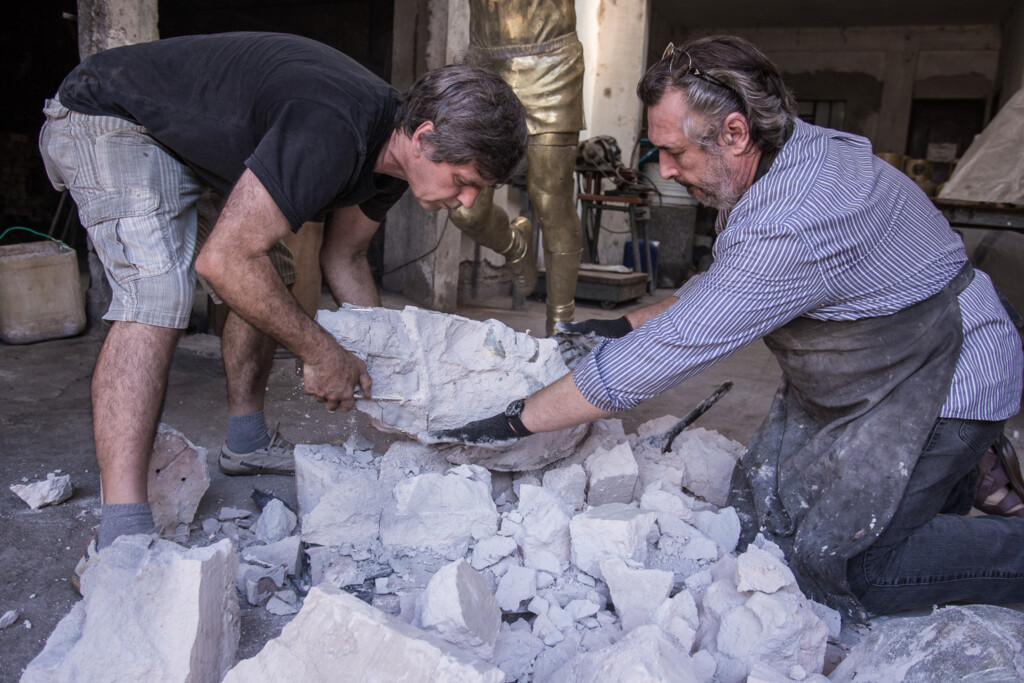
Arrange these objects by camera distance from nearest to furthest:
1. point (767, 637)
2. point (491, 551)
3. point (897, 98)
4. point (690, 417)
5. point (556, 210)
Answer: point (767, 637), point (491, 551), point (690, 417), point (556, 210), point (897, 98)

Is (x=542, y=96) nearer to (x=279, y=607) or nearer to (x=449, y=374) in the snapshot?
(x=449, y=374)

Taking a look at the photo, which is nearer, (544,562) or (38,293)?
(544,562)

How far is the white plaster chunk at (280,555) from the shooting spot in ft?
6.23

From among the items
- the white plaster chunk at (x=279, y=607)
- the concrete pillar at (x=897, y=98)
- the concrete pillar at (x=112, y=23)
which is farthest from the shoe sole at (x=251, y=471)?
the concrete pillar at (x=897, y=98)

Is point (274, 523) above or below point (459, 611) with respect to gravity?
below

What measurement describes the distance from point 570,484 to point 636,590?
49 centimetres

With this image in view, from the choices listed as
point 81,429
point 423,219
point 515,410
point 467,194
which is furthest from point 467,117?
point 423,219

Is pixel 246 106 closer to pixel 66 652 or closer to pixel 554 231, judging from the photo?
pixel 66 652

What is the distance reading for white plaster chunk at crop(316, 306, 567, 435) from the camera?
A: 2.16 meters

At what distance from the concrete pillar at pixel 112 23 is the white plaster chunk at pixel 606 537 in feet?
10.6

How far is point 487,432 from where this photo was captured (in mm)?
1942

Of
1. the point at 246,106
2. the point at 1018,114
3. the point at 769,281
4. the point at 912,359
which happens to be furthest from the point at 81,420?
the point at 1018,114

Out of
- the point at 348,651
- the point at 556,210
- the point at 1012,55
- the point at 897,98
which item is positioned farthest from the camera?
the point at 897,98

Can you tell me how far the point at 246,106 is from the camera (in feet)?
6.35
